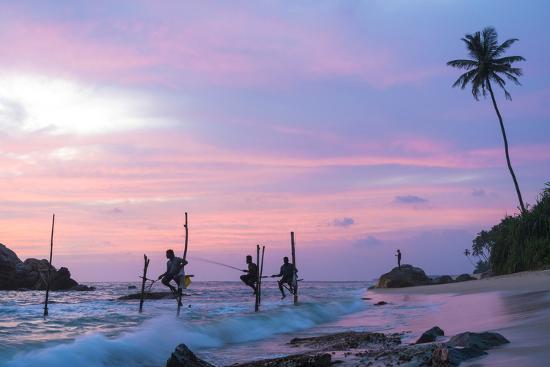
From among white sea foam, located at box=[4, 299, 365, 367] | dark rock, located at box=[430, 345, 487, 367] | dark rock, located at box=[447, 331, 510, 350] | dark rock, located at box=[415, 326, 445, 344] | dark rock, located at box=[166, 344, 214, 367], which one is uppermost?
dark rock, located at box=[447, 331, 510, 350]

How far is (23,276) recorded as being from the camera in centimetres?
6875

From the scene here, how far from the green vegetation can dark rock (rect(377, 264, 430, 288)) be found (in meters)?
11.8

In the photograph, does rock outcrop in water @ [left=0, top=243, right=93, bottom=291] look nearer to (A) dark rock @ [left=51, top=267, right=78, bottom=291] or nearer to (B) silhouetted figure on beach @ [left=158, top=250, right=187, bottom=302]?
(A) dark rock @ [left=51, top=267, right=78, bottom=291]

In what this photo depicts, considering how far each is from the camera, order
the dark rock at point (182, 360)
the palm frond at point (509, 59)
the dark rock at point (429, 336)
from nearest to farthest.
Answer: the dark rock at point (182, 360), the dark rock at point (429, 336), the palm frond at point (509, 59)

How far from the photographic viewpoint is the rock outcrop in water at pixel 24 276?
67.8 meters

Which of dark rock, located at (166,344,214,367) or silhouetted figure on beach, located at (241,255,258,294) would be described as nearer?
dark rock, located at (166,344,214,367)

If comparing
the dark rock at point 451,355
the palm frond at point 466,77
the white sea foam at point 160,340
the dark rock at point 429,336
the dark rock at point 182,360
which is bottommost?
the white sea foam at point 160,340

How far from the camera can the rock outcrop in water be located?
67.8 m

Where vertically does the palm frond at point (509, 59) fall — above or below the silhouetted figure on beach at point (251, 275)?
above

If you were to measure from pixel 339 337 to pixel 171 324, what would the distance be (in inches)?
268

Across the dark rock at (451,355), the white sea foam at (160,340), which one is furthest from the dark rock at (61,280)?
the dark rock at (451,355)

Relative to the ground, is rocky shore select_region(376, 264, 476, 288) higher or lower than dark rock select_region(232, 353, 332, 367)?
higher

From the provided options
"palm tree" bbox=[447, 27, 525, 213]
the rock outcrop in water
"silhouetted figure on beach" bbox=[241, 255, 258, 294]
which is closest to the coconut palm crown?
"palm tree" bbox=[447, 27, 525, 213]

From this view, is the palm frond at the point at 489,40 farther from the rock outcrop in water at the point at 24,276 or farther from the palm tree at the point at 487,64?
the rock outcrop in water at the point at 24,276
